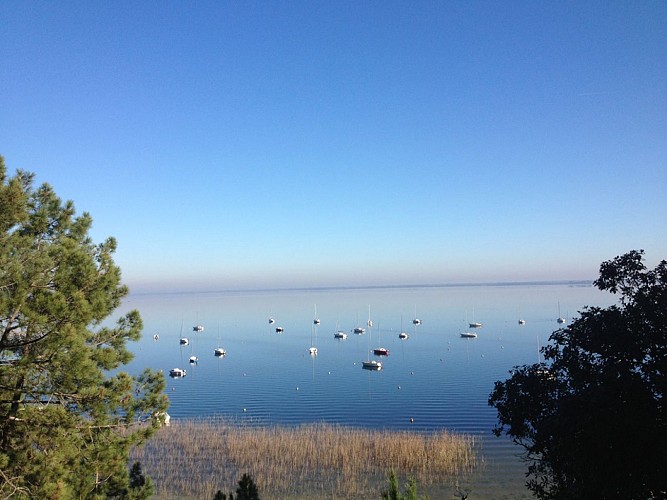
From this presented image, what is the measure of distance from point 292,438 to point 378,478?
1109cm

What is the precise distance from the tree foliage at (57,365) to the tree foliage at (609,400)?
43.4 feet

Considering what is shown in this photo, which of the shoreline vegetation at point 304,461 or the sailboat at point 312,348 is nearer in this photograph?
the shoreline vegetation at point 304,461

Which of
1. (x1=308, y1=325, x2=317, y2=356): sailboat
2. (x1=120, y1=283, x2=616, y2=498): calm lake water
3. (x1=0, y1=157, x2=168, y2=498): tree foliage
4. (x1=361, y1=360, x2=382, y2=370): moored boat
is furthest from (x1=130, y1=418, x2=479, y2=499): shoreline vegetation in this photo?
(x1=308, y1=325, x2=317, y2=356): sailboat

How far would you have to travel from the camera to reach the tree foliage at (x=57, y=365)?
1155cm

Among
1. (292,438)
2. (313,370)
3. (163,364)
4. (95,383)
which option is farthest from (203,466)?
(163,364)

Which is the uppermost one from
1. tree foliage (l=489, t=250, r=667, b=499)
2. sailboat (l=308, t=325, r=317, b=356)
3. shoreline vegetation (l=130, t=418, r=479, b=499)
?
tree foliage (l=489, t=250, r=667, b=499)

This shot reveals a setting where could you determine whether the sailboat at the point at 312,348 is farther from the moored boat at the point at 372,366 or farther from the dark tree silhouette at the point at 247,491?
the dark tree silhouette at the point at 247,491

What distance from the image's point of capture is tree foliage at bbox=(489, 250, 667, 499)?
12367mm

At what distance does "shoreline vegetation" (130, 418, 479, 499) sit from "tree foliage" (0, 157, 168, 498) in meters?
20.0

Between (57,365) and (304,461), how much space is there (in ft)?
96.0

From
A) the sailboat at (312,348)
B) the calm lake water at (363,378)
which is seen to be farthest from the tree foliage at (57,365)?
the sailboat at (312,348)


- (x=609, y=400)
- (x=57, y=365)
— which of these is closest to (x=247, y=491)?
(x=57, y=365)

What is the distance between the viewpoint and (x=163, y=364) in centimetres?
9206

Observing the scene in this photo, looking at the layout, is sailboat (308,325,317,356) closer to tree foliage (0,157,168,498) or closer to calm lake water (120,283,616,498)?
calm lake water (120,283,616,498)
